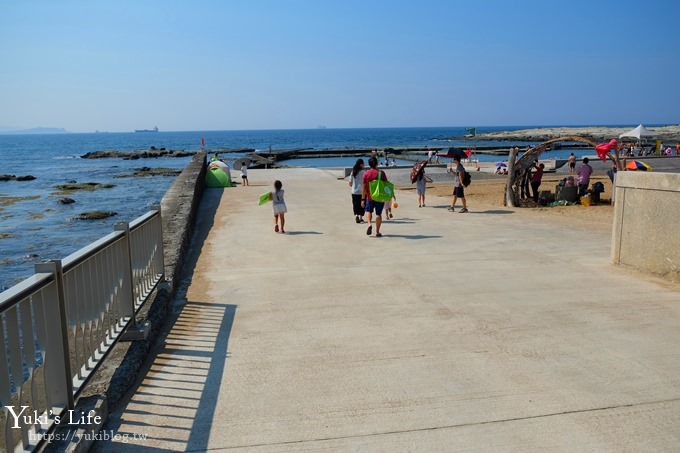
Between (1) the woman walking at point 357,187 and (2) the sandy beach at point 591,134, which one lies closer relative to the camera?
(1) the woman walking at point 357,187

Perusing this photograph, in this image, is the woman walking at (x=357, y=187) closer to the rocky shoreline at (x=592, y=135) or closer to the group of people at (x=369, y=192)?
the group of people at (x=369, y=192)

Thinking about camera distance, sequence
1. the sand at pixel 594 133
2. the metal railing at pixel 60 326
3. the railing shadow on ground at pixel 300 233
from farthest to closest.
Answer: the sand at pixel 594 133, the railing shadow on ground at pixel 300 233, the metal railing at pixel 60 326

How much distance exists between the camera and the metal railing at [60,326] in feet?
10.2

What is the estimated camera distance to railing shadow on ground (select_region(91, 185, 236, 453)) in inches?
150

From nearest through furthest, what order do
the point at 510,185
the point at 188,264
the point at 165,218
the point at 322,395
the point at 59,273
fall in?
the point at 59,273
the point at 322,395
the point at 188,264
the point at 165,218
the point at 510,185

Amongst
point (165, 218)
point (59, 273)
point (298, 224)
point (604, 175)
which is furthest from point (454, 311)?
point (604, 175)

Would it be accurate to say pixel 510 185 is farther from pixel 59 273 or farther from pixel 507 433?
pixel 59 273

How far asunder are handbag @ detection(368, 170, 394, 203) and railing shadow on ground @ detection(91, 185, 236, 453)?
5094 millimetres

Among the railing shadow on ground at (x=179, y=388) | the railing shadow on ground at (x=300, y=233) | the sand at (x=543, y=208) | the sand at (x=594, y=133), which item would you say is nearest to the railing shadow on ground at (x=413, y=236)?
the railing shadow on ground at (x=300, y=233)

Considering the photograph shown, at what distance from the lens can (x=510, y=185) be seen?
16.7 m

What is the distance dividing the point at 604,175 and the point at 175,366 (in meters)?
27.0

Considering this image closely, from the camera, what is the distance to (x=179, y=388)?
15.2 feet

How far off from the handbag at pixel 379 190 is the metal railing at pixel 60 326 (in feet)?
20.6

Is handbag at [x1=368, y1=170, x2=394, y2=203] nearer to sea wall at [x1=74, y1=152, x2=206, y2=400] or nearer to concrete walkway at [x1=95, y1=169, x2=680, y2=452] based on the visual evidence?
concrete walkway at [x1=95, y1=169, x2=680, y2=452]
